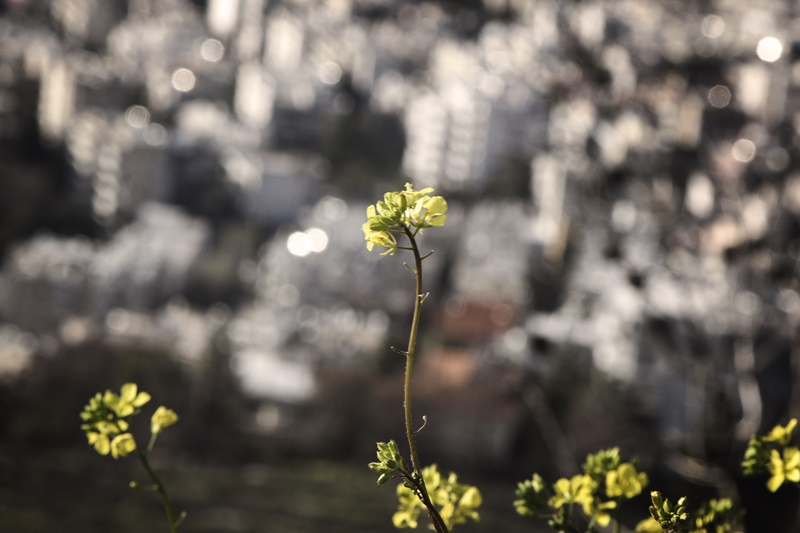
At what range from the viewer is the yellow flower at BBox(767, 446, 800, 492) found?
19.4 inches

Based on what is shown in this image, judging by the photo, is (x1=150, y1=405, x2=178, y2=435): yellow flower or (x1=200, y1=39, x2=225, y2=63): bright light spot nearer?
(x1=150, y1=405, x2=178, y2=435): yellow flower

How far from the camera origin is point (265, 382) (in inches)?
320

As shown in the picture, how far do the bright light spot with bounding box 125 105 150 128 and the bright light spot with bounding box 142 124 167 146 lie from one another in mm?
203

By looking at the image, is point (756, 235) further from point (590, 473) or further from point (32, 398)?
point (32, 398)

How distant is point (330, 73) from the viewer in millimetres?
15555

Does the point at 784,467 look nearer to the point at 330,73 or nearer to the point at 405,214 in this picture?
the point at 405,214

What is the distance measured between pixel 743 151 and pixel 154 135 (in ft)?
36.0

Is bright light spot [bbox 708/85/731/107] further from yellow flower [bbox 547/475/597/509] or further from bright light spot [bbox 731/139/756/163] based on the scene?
yellow flower [bbox 547/475/597/509]

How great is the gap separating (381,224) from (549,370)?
22.8 ft

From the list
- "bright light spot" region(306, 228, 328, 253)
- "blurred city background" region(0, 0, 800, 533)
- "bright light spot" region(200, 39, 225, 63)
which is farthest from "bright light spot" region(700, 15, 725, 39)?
"bright light spot" region(200, 39, 225, 63)

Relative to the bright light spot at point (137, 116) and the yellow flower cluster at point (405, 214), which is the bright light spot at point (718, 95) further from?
the yellow flower cluster at point (405, 214)

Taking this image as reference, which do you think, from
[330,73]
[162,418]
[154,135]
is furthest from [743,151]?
[330,73]

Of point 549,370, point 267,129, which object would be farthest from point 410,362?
point 267,129

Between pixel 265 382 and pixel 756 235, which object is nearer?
pixel 756 235
